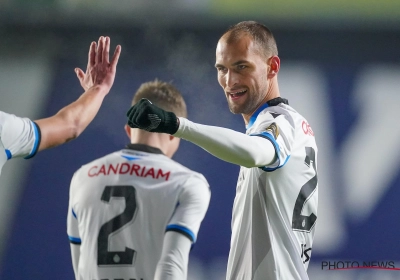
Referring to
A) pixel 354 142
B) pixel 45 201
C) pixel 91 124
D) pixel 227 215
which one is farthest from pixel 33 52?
pixel 354 142

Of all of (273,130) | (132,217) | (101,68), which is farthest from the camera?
(101,68)

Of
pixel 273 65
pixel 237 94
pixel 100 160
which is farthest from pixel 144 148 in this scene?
pixel 273 65

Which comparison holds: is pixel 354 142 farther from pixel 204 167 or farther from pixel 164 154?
pixel 164 154

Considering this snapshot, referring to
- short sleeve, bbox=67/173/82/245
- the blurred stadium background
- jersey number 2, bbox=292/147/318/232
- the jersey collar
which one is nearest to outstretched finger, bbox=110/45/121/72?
the blurred stadium background

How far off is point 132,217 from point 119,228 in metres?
0.08

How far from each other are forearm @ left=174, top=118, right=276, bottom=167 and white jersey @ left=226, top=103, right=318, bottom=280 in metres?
0.21

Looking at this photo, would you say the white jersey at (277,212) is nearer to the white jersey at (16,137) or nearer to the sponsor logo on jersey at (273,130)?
the sponsor logo on jersey at (273,130)

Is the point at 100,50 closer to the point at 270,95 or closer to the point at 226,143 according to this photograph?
the point at 270,95

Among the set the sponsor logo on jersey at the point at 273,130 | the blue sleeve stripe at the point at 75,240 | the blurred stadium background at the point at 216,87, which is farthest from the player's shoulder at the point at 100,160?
the sponsor logo on jersey at the point at 273,130

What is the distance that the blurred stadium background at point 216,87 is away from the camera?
10.5 ft

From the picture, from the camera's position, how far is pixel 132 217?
2.87 metres

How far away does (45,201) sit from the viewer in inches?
126

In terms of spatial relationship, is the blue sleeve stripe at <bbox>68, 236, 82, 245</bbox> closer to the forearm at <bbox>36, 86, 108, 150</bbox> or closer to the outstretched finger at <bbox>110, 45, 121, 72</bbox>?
the forearm at <bbox>36, 86, 108, 150</bbox>

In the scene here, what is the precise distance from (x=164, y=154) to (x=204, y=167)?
12.0 inches
